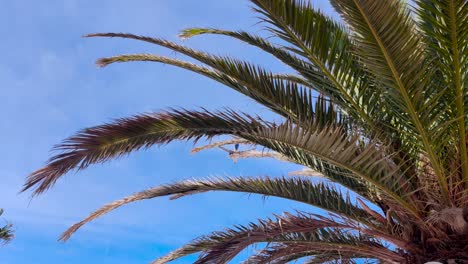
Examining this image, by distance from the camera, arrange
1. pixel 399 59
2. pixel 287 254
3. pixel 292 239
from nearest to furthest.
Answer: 1. pixel 399 59
2. pixel 292 239
3. pixel 287 254

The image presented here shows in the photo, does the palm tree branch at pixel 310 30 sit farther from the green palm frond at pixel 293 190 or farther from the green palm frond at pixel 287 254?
the green palm frond at pixel 287 254

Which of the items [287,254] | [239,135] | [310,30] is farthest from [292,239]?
[310,30]

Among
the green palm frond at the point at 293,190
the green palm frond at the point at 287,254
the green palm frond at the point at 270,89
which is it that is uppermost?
the green palm frond at the point at 270,89

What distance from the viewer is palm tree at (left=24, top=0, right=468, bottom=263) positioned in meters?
4.48

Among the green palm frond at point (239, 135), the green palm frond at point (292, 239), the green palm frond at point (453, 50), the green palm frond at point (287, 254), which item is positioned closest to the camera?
the green palm frond at point (453, 50)

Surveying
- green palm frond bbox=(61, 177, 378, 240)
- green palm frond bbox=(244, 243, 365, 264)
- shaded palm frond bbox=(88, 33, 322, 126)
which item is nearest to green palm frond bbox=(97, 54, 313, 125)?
shaded palm frond bbox=(88, 33, 322, 126)

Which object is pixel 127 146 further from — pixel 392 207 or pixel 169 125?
pixel 392 207

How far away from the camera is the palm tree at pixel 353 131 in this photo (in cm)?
448

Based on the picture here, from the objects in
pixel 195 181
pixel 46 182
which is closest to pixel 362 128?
pixel 195 181

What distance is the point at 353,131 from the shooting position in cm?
505

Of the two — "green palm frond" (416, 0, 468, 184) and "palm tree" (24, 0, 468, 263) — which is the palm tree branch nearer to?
"palm tree" (24, 0, 468, 263)

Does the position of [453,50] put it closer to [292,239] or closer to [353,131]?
[353,131]

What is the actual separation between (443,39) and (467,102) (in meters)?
0.74

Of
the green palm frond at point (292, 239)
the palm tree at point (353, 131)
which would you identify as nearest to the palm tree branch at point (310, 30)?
the palm tree at point (353, 131)
